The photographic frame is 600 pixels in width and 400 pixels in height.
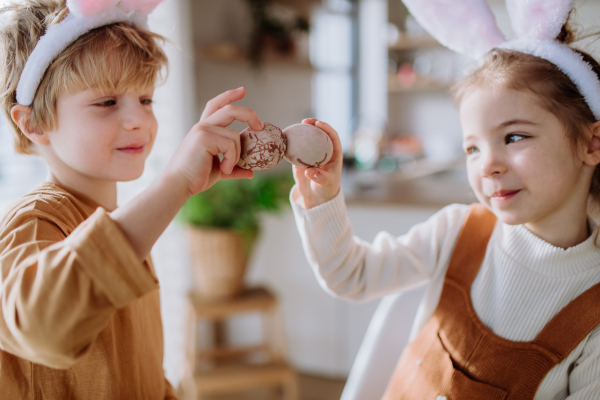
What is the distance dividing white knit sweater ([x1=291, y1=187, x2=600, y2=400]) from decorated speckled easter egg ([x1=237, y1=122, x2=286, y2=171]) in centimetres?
22

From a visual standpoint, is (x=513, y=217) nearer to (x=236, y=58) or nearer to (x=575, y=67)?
(x=575, y=67)

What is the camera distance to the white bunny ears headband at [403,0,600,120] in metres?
0.74

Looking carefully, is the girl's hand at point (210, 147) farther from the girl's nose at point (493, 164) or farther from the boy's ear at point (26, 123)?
the girl's nose at point (493, 164)

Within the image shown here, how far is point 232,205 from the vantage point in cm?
189

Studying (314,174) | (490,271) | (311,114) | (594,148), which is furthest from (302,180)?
(311,114)

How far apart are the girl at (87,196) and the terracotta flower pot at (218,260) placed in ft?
3.46

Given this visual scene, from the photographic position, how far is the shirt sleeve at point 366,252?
863mm

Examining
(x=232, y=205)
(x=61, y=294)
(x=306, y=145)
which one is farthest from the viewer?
(x=232, y=205)

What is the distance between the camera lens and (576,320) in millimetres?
745

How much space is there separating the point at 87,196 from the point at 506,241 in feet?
2.43

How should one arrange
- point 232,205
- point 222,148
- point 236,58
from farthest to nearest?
1. point 236,58
2. point 232,205
3. point 222,148

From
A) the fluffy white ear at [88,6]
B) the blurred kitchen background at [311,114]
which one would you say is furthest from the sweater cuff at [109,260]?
the blurred kitchen background at [311,114]

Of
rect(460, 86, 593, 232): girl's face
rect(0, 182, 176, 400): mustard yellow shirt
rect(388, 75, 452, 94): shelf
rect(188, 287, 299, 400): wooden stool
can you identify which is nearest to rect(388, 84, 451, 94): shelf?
rect(388, 75, 452, 94): shelf

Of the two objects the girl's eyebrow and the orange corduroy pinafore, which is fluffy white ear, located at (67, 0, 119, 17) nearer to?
the girl's eyebrow
